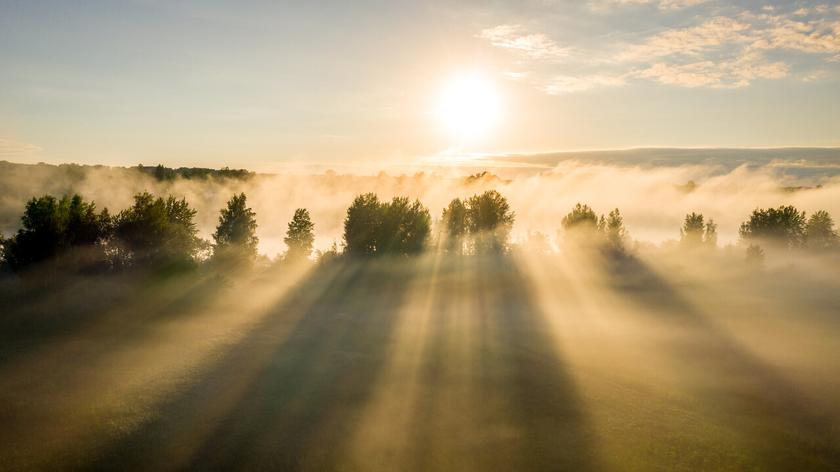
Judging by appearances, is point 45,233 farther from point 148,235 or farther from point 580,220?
point 580,220

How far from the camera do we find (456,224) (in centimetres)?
10794

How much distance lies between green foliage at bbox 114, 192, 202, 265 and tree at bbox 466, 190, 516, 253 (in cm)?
6070

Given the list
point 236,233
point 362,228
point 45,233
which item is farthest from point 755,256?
point 45,233

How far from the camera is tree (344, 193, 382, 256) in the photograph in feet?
301

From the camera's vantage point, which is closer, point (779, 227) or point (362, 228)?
point (362, 228)

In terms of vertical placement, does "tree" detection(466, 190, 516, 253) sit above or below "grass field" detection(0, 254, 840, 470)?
above

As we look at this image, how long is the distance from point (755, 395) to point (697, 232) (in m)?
91.3

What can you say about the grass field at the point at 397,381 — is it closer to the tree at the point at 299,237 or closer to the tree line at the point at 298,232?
the tree line at the point at 298,232

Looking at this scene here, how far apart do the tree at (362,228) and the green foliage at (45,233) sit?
42.7m

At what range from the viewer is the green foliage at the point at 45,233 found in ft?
182

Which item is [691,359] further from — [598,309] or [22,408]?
[22,408]

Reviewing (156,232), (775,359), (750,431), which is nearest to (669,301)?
(775,359)

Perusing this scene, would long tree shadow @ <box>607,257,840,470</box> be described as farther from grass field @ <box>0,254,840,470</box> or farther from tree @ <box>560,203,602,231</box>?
tree @ <box>560,203,602,231</box>

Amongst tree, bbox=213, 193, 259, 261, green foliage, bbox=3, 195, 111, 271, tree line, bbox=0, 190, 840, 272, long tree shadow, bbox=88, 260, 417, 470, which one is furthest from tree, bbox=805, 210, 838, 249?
green foliage, bbox=3, 195, 111, 271
